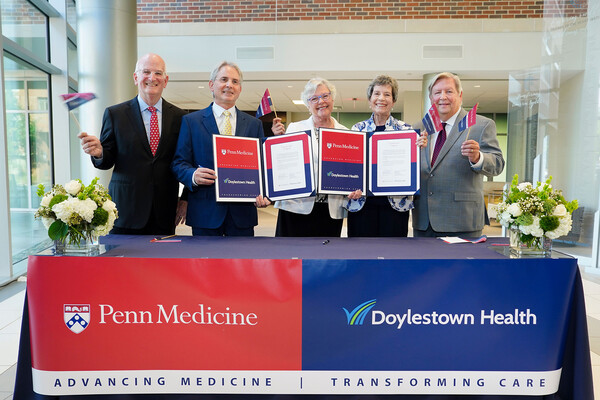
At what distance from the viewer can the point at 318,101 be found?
2.90 metres

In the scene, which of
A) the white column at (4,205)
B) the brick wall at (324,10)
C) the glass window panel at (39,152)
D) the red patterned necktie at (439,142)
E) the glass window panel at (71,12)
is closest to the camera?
the red patterned necktie at (439,142)

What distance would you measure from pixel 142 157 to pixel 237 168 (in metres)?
0.67

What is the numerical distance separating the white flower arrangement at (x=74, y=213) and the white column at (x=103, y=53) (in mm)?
3367

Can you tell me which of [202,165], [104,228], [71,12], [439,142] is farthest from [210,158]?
[71,12]

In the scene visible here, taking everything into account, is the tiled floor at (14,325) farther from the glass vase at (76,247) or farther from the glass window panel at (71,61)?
the glass window panel at (71,61)

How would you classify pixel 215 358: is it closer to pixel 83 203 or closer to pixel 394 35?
pixel 83 203

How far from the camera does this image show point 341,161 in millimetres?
2705

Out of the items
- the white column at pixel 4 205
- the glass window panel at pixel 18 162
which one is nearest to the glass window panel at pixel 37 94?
the glass window panel at pixel 18 162

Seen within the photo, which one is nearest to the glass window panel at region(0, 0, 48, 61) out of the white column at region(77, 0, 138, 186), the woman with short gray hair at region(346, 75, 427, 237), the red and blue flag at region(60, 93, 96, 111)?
the white column at region(77, 0, 138, 186)

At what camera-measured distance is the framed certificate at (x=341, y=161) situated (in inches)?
106

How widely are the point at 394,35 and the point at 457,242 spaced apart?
20.3ft

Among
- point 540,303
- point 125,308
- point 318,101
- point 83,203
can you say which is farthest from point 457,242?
point 83,203

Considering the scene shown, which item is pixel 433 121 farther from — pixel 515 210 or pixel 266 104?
pixel 266 104

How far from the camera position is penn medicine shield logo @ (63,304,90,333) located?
187 cm
